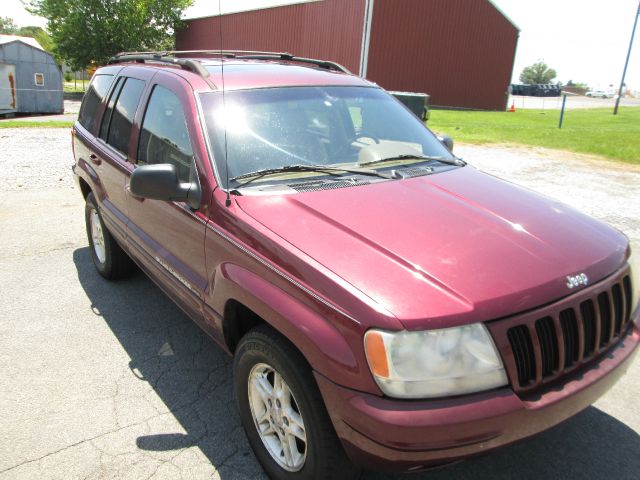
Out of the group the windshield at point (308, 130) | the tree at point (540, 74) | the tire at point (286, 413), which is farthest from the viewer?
the tree at point (540, 74)

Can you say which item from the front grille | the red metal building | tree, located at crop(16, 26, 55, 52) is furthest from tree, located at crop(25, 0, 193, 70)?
the front grille

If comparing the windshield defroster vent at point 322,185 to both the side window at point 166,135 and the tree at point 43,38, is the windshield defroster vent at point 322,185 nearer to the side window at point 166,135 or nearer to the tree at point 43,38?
the side window at point 166,135

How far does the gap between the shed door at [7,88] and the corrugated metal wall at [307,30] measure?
382 inches

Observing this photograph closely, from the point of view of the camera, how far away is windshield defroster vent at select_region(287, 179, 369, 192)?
109 inches

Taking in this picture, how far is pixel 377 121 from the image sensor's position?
3.67 metres

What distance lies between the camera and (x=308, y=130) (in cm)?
319

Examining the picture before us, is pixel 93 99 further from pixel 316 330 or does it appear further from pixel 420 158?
pixel 316 330

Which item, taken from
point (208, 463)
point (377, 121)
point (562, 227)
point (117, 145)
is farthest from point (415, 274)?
point (117, 145)

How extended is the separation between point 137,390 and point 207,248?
3.68 feet

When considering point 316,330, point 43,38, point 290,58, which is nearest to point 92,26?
point 43,38

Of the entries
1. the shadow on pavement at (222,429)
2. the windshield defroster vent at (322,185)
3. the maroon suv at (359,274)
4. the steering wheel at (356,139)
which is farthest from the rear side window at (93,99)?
the windshield defroster vent at (322,185)

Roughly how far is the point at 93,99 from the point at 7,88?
19343 millimetres

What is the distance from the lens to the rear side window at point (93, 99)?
4653mm

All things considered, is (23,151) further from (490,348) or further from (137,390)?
(490,348)
